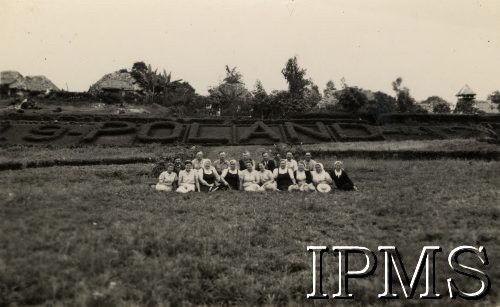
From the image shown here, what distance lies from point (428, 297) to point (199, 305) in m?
2.36

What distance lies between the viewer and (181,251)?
6527 mm

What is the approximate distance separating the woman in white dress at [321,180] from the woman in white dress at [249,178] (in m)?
1.46

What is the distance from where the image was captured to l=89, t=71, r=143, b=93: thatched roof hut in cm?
4994

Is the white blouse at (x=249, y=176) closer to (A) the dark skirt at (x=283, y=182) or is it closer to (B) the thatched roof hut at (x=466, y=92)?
(A) the dark skirt at (x=283, y=182)

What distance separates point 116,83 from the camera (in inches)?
2014

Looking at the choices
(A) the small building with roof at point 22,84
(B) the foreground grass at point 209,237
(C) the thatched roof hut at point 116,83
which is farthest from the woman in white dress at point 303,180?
(A) the small building with roof at point 22,84

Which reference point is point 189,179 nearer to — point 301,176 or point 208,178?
point 208,178

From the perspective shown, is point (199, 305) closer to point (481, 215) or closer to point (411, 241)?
point (411, 241)

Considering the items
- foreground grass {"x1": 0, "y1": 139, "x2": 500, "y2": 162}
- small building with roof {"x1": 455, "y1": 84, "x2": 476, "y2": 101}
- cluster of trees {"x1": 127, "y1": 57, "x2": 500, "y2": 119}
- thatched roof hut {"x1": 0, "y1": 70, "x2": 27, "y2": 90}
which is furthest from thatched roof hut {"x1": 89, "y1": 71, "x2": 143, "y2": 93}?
small building with roof {"x1": 455, "y1": 84, "x2": 476, "y2": 101}

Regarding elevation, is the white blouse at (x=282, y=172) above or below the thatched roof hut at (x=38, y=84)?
below


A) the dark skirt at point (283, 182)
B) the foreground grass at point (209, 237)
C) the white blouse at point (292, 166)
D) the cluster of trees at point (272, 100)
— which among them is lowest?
the foreground grass at point (209, 237)

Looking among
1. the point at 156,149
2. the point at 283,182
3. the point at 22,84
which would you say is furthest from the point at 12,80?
the point at 283,182

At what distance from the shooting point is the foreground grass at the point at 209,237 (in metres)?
5.23

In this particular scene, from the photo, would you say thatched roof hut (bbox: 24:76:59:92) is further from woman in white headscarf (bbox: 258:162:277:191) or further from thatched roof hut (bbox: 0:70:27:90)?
woman in white headscarf (bbox: 258:162:277:191)
